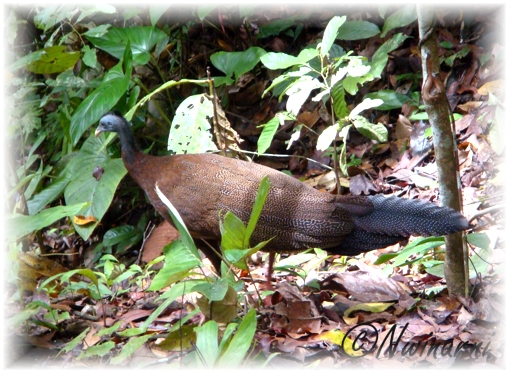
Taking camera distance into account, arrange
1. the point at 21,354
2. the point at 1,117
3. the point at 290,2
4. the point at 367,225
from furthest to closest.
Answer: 1. the point at 290,2
2. the point at 1,117
3. the point at 367,225
4. the point at 21,354

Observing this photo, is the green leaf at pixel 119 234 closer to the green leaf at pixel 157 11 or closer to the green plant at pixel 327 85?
the green plant at pixel 327 85

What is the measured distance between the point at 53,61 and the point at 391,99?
3.25 meters

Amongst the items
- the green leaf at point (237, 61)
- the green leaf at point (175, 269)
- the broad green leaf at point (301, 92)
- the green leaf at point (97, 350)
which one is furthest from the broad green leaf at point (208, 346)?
the green leaf at point (237, 61)

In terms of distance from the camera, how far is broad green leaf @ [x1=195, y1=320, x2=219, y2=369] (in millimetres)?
2377

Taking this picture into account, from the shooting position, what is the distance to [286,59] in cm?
418

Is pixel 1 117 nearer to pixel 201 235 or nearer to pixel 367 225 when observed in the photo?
pixel 201 235

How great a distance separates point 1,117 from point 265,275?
9.94 feet

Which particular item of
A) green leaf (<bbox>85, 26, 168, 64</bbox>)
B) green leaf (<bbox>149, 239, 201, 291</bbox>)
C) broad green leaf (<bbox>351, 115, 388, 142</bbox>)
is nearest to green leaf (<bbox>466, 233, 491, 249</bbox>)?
broad green leaf (<bbox>351, 115, 388, 142</bbox>)

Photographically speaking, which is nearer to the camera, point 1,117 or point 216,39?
point 1,117

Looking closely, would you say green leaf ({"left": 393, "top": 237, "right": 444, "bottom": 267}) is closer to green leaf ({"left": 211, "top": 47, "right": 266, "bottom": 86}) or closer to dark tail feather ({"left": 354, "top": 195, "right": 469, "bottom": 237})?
dark tail feather ({"left": 354, "top": 195, "right": 469, "bottom": 237})

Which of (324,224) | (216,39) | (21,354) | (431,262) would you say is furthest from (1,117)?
(431,262)

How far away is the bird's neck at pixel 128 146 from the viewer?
4.70 meters

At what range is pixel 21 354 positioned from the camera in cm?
322

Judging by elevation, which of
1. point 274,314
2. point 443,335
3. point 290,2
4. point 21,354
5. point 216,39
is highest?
point 290,2
